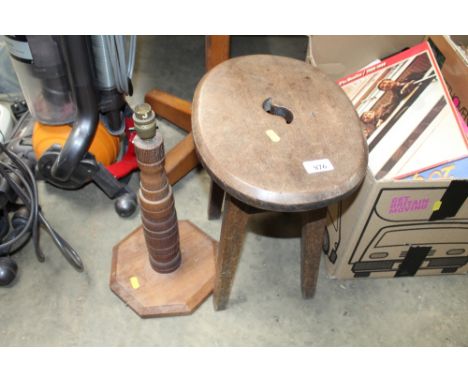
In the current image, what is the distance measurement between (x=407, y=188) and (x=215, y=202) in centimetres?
56

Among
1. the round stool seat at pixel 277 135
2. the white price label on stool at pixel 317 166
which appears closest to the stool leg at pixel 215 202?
the round stool seat at pixel 277 135

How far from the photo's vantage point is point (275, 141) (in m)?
0.82

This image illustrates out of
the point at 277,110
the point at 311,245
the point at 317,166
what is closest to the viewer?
the point at 317,166

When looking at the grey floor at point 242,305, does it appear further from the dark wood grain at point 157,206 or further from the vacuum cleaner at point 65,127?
the dark wood grain at point 157,206

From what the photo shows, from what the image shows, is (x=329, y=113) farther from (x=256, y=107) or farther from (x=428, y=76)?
(x=428, y=76)

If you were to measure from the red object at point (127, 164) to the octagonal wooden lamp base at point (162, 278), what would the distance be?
0.20 meters

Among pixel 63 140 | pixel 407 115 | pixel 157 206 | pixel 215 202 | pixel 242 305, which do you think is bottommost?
pixel 242 305

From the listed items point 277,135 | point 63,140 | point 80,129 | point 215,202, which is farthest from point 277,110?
point 63,140

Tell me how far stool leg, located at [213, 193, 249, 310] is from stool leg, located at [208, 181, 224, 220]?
29 centimetres

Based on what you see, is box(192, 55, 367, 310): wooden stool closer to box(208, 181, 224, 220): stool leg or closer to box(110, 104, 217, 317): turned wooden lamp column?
box(110, 104, 217, 317): turned wooden lamp column

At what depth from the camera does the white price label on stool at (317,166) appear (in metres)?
0.78

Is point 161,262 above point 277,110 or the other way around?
the other way around

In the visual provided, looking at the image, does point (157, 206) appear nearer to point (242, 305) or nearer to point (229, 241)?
point (229, 241)

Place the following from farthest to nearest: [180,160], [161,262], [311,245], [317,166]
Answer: [180,160] → [161,262] → [311,245] → [317,166]
